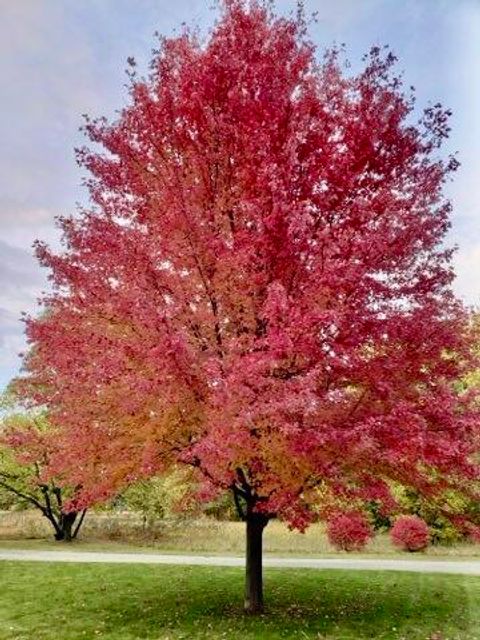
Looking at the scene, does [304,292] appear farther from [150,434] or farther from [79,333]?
[79,333]

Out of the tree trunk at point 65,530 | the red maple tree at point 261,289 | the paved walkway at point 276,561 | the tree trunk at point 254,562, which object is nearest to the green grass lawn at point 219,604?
the tree trunk at point 254,562

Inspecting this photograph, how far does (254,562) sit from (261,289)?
586 centimetres

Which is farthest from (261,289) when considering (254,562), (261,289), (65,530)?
(65,530)

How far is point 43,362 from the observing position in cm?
1077

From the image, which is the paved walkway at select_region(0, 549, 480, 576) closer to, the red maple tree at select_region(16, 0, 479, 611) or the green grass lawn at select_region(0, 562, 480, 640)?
the green grass lawn at select_region(0, 562, 480, 640)

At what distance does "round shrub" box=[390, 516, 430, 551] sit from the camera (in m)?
25.5

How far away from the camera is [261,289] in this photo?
10.3 metres

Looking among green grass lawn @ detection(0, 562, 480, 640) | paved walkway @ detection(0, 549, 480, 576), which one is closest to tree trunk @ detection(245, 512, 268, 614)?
green grass lawn @ detection(0, 562, 480, 640)

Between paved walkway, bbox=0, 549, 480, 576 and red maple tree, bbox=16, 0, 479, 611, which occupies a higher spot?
red maple tree, bbox=16, 0, 479, 611

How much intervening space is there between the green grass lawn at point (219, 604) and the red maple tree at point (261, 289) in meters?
2.72

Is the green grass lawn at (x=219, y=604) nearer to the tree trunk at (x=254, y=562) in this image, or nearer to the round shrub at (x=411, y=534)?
the tree trunk at (x=254, y=562)

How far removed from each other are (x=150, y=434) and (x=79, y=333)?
239 centimetres

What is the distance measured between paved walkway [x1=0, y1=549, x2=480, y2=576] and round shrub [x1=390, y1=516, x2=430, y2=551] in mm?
2749

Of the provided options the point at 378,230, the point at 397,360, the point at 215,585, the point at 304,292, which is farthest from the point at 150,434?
the point at 215,585
